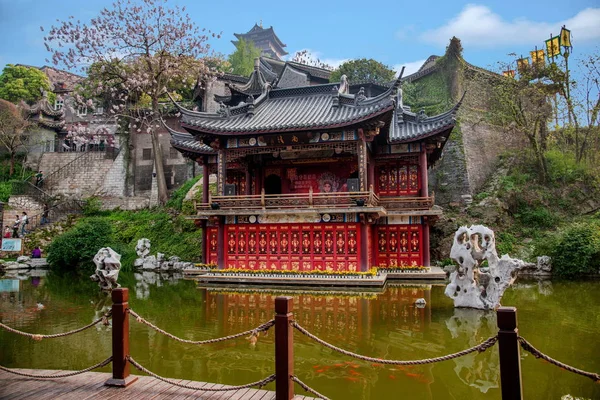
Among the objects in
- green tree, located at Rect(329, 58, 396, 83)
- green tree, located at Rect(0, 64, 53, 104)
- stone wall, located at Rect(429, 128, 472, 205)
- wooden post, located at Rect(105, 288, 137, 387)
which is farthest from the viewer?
green tree, located at Rect(0, 64, 53, 104)

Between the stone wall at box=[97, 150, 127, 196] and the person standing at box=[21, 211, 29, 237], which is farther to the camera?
the stone wall at box=[97, 150, 127, 196]

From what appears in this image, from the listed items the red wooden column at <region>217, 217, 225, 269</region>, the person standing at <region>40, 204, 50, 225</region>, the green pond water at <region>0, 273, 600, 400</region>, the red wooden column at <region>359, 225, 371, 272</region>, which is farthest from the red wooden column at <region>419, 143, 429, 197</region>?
the person standing at <region>40, 204, 50, 225</region>

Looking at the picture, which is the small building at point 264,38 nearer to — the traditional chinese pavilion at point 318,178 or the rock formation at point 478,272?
the traditional chinese pavilion at point 318,178

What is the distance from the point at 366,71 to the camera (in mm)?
30594

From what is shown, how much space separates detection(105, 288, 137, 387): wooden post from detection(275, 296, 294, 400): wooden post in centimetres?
184

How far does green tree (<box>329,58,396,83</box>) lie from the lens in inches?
1203

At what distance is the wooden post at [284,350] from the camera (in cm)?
419

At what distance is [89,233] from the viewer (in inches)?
851

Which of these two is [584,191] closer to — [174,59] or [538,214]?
[538,214]

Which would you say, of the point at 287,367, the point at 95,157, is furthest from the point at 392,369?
the point at 95,157

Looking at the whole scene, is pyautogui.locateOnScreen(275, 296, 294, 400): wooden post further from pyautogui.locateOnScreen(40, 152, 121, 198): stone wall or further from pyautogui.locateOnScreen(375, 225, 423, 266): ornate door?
pyautogui.locateOnScreen(40, 152, 121, 198): stone wall

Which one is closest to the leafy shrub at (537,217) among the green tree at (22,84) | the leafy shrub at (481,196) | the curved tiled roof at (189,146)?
the leafy shrub at (481,196)

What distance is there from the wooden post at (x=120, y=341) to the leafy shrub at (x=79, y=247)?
18059mm

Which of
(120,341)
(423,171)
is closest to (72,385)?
(120,341)
